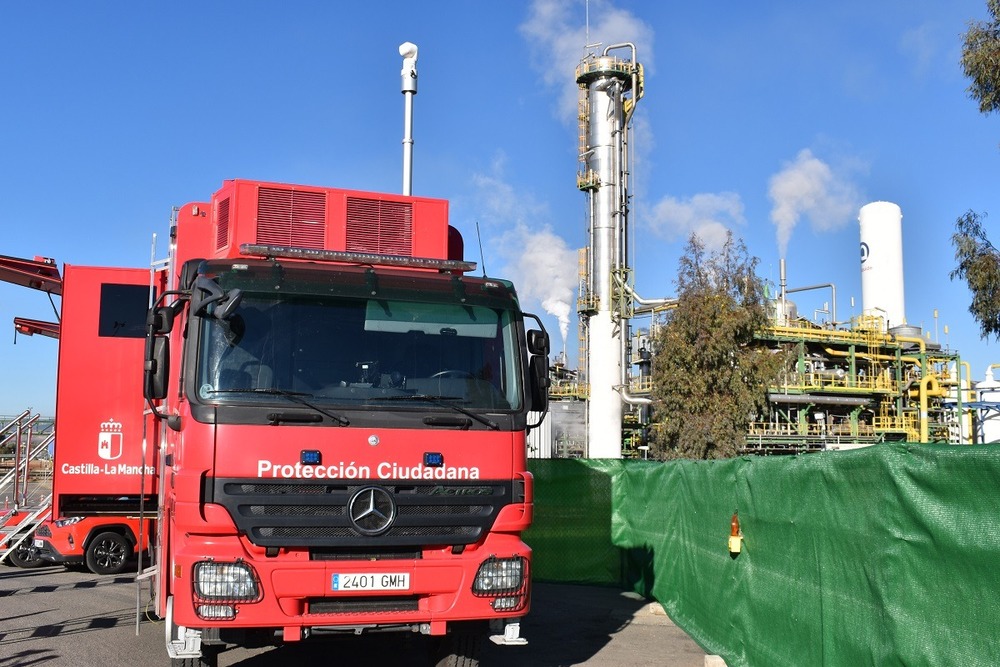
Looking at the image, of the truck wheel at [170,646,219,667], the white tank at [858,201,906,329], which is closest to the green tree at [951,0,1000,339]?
the truck wheel at [170,646,219,667]

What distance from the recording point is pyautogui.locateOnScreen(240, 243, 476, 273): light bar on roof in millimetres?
7668

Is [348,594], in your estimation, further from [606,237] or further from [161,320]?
[606,237]

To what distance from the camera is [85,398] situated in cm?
1361

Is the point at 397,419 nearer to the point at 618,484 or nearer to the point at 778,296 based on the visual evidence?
the point at 618,484

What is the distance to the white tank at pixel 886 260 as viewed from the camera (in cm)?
5106

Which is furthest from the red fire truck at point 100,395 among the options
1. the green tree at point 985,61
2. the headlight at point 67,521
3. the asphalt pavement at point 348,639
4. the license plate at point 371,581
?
the green tree at point 985,61

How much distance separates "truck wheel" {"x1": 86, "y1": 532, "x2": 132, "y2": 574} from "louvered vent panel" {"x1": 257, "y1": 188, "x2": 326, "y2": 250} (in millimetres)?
9581

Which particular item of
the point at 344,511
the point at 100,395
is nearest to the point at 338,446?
the point at 344,511

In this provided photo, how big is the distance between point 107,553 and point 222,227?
9.41m

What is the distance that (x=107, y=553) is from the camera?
1592 centimetres

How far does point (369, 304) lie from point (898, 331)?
4757 cm

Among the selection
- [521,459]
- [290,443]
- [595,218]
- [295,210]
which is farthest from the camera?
[595,218]

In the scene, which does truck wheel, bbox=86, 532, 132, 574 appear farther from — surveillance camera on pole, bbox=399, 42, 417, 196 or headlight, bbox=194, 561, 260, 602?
headlight, bbox=194, 561, 260, 602

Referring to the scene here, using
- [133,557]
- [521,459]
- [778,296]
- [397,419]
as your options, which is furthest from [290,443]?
[778,296]
